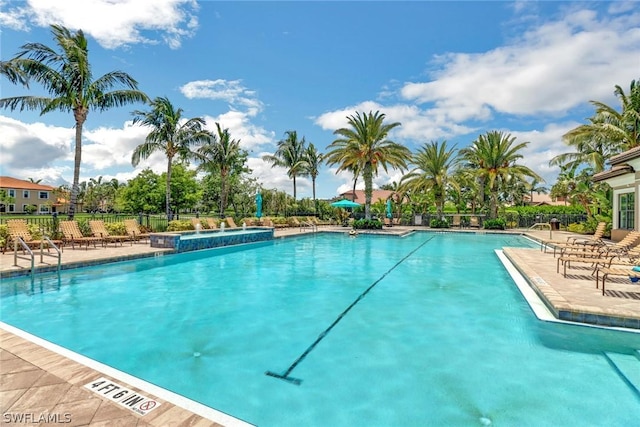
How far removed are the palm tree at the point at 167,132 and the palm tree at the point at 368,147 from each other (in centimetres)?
988

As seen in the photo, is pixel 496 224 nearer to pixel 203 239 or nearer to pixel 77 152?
pixel 203 239

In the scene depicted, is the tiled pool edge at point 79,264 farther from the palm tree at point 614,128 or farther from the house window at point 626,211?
the palm tree at point 614,128

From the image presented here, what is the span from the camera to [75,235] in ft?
44.2

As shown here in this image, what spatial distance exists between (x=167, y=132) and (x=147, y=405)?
22.3m

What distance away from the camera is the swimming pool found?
3496mm

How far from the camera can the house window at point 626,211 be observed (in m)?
14.8

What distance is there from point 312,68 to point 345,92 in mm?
7292


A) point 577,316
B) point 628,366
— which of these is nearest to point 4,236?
point 577,316

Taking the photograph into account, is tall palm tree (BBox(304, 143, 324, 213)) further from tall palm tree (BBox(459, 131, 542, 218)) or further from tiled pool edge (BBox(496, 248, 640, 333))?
tiled pool edge (BBox(496, 248, 640, 333))

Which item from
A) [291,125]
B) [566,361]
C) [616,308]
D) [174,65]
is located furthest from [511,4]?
[291,125]

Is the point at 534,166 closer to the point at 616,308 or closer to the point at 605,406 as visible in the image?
the point at 616,308

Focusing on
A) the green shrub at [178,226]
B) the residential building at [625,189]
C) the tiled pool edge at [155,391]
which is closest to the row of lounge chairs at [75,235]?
the green shrub at [178,226]

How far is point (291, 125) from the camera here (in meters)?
37.8

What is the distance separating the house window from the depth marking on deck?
1847cm
